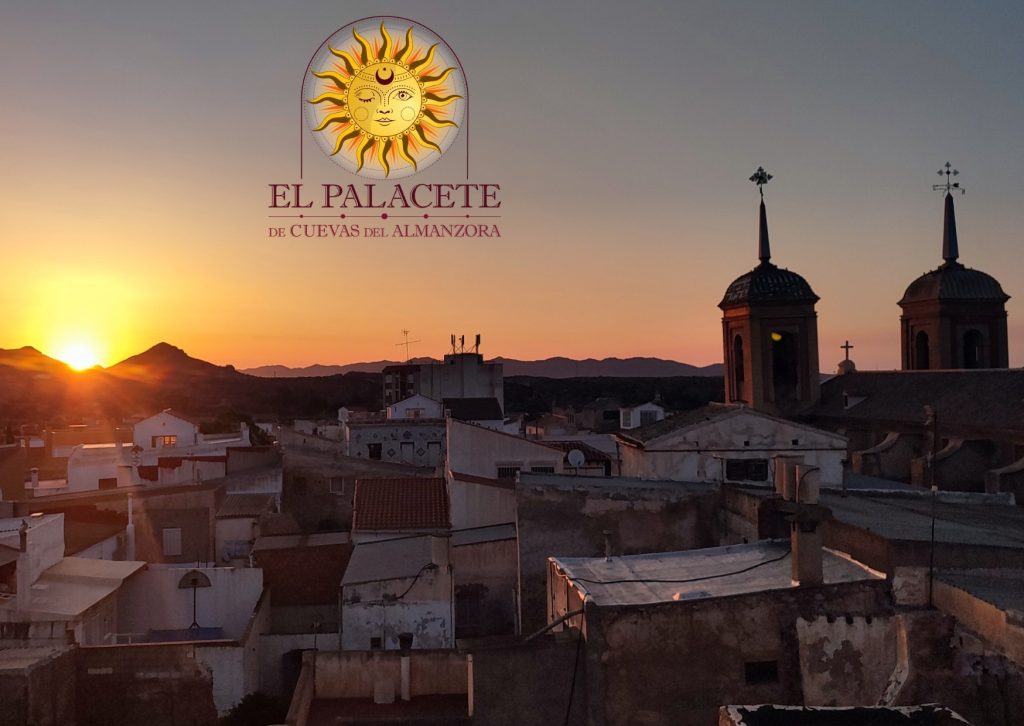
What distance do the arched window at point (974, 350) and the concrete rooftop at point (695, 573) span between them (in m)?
32.2

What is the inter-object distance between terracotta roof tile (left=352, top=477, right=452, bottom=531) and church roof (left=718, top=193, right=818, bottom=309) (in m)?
18.5

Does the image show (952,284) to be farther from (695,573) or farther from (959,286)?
(695,573)

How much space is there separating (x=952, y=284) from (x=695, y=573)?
34.2 metres

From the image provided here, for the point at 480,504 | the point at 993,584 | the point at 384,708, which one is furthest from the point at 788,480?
the point at 480,504

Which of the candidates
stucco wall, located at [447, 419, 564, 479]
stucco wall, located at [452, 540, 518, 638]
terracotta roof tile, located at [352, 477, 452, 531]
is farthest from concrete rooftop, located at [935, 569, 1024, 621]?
stucco wall, located at [447, 419, 564, 479]

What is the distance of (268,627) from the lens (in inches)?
862

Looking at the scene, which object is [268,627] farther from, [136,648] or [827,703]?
[827,703]

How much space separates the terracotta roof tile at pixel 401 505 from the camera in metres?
24.5

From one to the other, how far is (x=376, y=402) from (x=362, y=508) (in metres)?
90.0

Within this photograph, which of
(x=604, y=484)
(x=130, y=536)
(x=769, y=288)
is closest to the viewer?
(x=604, y=484)

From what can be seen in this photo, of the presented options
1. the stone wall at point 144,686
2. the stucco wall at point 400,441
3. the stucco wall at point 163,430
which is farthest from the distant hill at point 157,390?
the stone wall at point 144,686

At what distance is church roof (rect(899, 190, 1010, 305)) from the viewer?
4181 centimetres

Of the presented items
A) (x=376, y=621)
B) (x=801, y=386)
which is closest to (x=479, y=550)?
(x=376, y=621)

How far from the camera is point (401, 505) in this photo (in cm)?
2545
